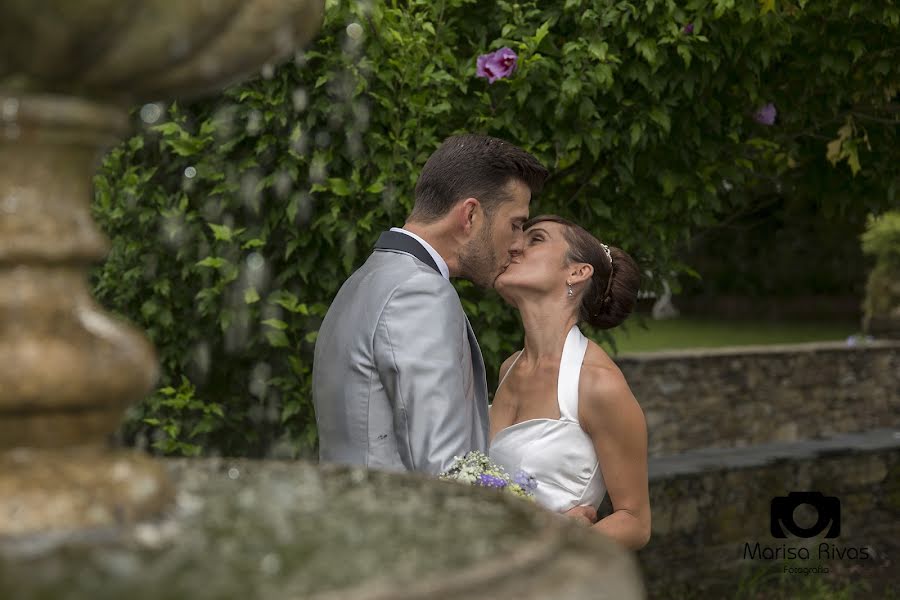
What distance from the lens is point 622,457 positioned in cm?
388

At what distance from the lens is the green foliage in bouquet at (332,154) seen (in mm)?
4719

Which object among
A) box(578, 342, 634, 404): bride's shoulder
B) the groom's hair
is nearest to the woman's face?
box(578, 342, 634, 404): bride's shoulder

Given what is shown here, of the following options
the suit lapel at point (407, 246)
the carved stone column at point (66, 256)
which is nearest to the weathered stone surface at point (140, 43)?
the carved stone column at point (66, 256)

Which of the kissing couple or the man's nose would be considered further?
the man's nose

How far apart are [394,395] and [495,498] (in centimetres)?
164

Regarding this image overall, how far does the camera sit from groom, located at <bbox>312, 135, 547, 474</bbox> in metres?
3.04

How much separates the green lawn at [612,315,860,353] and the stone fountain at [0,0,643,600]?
58.7 ft

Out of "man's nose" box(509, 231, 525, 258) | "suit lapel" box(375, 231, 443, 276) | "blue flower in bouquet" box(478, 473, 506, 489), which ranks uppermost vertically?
"suit lapel" box(375, 231, 443, 276)

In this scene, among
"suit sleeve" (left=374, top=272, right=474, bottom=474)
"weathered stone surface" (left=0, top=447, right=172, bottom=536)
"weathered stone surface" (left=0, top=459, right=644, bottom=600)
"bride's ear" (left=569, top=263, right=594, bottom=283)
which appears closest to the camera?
"weathered stone surface" (left=0, top=459, right=644, bottom=600)

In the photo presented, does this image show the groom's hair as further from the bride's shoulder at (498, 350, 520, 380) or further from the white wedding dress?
the bride's shoulder at (498, 350, 520, 380)

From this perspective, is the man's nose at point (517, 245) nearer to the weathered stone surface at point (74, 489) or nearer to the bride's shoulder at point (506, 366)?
the bride's shoulder at point (506, 366)

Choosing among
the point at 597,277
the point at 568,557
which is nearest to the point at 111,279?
the point at 597,277

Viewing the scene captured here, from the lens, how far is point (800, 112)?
600 cm

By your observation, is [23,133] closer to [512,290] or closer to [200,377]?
[512,290]
